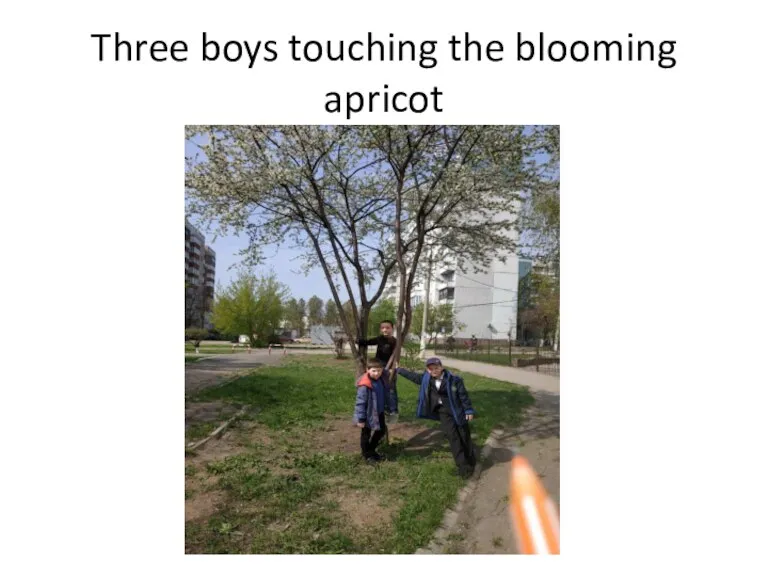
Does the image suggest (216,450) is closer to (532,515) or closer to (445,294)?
(532,515)

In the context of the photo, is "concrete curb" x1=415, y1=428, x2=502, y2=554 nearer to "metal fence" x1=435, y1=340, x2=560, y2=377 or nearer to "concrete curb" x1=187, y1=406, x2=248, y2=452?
"concrete curb" x1=187, y1=406, x2=248, y2=452

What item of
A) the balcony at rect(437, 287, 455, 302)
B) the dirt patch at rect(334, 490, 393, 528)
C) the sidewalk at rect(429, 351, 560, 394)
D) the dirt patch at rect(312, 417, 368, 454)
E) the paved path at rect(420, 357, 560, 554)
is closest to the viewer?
the paved path at rect(420, 357, 560, 554)

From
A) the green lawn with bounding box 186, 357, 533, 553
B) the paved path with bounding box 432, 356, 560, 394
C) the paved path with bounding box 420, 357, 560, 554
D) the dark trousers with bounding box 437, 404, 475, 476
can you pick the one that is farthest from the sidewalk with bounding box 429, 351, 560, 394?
the dark trousers with bounding box 437, 404, 475, 476

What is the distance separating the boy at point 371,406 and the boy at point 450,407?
1.25 feet

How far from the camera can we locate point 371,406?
5.55m

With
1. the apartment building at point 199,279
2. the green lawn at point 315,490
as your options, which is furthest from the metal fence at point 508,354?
the apartment building at point 199,279

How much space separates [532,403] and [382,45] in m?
8.38

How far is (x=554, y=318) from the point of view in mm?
17250

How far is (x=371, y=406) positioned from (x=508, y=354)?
15.2m

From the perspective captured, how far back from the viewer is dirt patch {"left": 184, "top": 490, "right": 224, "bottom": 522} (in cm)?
426

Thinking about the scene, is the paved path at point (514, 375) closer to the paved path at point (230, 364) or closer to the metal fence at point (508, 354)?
the metal fence at point (508, 354)

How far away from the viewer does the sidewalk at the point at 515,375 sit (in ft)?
44.8

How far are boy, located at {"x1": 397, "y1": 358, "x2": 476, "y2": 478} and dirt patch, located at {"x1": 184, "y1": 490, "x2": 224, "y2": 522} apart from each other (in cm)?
229

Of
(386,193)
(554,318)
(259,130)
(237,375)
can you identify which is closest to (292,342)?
(237,375)
